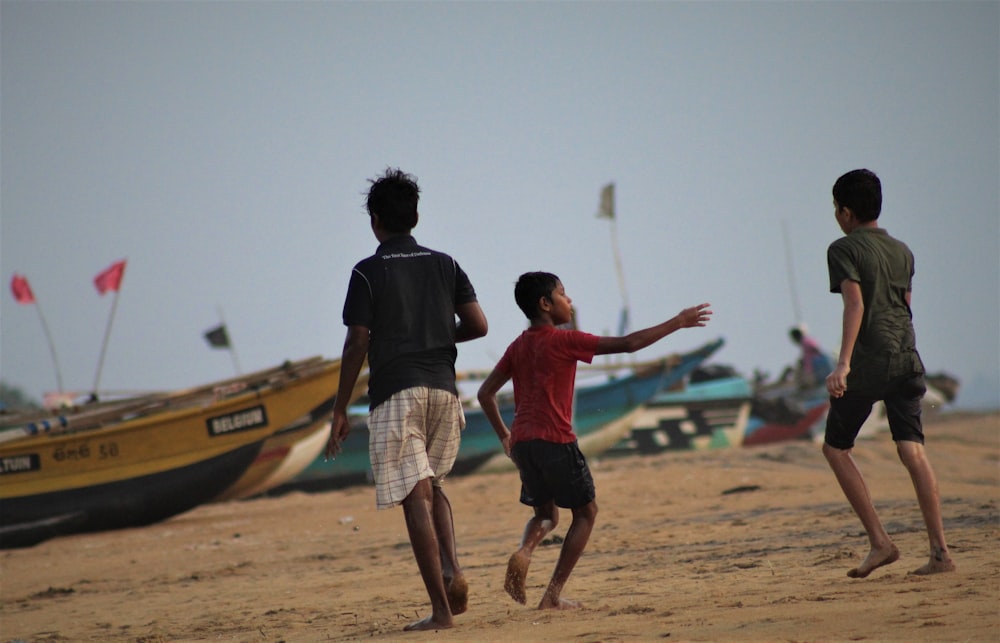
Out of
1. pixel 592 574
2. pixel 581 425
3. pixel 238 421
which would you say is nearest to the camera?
pixel 592 574

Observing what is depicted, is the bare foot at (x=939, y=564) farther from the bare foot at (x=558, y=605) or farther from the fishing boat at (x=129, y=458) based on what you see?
the fishing boat at (x=129, y=458)

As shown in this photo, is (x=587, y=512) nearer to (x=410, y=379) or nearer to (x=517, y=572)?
(x=517, y=572)

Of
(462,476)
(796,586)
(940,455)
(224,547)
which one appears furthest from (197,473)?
(940,455)

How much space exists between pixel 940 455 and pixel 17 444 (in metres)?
15.6

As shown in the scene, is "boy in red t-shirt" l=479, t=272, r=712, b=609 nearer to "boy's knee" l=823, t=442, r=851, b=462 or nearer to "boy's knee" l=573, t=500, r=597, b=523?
"boy's knee" l=573, t=500, r=597, b=523

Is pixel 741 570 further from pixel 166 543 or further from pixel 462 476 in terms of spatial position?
pixel 462 476

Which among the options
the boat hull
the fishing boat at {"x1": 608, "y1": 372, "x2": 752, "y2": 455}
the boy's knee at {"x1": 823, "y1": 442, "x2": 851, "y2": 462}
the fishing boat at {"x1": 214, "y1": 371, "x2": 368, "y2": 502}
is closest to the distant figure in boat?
the fishing boat at {"x1": 608, "y1": 372, "x2": 752, "y2": 455}

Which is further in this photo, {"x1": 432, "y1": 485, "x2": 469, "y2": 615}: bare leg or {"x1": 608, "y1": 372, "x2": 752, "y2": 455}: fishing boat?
{"x1": 608, "y1": 372, "x2": 752, "y2": 455}: fishing boat

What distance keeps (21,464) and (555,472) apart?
10903 mm

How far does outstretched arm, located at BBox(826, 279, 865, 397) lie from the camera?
186 inches

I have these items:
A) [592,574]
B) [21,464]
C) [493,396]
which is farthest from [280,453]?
[493,396]

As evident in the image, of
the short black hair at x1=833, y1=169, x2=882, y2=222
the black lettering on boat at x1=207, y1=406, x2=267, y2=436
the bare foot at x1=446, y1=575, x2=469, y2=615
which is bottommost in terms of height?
the bare foot at x1=446, y1=575, x2=469, y2=615

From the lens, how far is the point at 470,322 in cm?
502

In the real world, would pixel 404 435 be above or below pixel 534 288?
below
